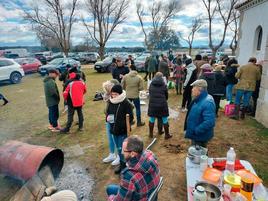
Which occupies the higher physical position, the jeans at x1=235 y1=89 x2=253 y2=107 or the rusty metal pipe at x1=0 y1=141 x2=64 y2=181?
the jeans at x1=235 y1=89 x2=253 y2=107

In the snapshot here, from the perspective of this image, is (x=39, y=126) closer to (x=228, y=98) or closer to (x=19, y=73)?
(x=228, y=98)

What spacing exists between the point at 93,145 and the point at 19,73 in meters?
12.6

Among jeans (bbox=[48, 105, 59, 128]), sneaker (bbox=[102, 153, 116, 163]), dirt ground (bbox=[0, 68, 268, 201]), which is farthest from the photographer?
jeans (bbox=[48, 105, 59, 128])

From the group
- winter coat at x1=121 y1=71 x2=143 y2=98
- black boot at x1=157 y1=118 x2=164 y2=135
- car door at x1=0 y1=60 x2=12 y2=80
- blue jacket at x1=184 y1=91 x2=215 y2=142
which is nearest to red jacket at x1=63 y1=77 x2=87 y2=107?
winter coat at x1=121 y1=71 x2=143 y2=98

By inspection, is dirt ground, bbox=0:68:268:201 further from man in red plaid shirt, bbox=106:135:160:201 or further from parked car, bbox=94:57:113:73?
parked car, bbox=94:57:113:73

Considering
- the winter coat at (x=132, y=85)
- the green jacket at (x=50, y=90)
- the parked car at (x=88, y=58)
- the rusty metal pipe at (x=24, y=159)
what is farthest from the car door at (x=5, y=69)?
the parked car at (x=88, y=58)

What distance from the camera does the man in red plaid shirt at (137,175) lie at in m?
2.23

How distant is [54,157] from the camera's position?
4.01 m

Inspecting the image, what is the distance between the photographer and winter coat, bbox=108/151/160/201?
2232 millimetres

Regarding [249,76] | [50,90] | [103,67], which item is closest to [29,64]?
[103,67]

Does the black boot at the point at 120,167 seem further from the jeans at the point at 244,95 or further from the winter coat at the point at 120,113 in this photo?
the jeans at the point at 244,95

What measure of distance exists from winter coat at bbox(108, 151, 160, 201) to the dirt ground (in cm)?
151

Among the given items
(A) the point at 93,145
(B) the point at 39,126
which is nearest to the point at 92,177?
(A) the point at 93,145

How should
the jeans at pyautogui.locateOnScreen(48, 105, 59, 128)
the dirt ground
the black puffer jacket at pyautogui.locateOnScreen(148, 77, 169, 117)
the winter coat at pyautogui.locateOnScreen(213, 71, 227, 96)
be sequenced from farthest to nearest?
the winter coat at pyautogui.locateOnScreen(213, 71, 227, 96) → the jeans at pyautogui.locateOnScreen(48, 105, 59, 128) → the black puffer jacket at pyautogui.locateOnScreen(148, 77, 169, 117) → the dirt ground
